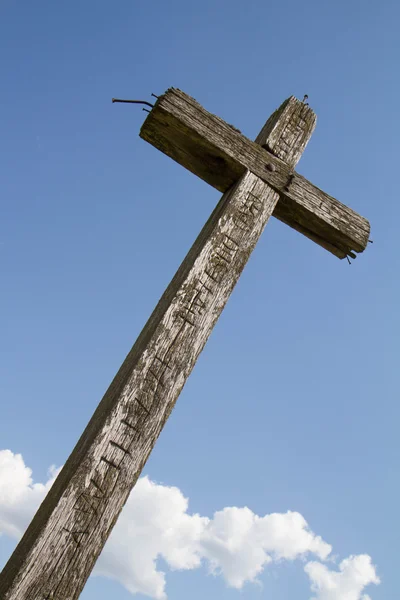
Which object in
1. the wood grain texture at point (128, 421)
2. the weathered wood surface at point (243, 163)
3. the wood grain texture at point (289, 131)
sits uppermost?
the wood grain texture at point (289, 131)

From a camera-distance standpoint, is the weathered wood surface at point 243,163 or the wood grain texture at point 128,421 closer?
the wood grain texture at point 128,421

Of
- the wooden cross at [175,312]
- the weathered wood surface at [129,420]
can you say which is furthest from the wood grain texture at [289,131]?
the weathered wood surface at [129,420]

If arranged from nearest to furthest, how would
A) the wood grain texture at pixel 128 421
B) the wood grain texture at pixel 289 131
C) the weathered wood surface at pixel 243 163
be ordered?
the wood grain texture at pixel 128 421
the weathered wood surface at pixel 243 163
the wood grain texture at pixel 289 131

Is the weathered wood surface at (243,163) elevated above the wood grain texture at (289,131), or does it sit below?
below

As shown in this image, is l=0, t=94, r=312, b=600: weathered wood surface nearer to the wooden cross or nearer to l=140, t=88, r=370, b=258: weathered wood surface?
the wooden cross

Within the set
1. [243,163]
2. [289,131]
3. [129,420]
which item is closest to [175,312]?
[129,420]

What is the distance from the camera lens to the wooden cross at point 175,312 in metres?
1.55

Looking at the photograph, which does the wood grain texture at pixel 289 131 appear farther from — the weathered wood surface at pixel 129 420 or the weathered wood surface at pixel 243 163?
the weathered wood surface at pixel 129 420

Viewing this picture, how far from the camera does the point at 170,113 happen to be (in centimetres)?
251

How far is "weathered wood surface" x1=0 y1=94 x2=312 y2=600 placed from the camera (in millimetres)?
1517

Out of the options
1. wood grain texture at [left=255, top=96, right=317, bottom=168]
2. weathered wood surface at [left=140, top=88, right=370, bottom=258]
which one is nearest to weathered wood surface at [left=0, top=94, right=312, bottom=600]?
weathered wood surface at [left=140, top=88, right=370, bottom=258]

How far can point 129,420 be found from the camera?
70.3 inches

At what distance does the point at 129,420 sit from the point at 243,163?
1550mm

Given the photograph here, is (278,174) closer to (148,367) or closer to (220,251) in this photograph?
(220,251)
